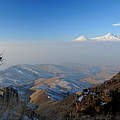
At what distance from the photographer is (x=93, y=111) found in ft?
47.8

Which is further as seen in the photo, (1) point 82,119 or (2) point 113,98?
(2) point 113,98

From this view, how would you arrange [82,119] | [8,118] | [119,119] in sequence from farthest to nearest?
[82,119], [8,118], [119,119]

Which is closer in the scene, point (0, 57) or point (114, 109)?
point (114, 109)

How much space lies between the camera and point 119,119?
7898mm

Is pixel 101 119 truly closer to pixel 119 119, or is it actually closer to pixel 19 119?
pixel 119 119

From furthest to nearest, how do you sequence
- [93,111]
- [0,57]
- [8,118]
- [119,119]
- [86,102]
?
[0,57]
[86,102]
[93,111]
[8,118]
[119,119]

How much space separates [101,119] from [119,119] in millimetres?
3424

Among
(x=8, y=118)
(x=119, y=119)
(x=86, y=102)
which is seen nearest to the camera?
(x=119, y=119)

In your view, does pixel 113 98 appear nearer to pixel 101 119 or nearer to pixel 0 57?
pixel 101 119

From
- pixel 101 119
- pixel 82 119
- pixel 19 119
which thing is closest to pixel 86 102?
pixel 82 119

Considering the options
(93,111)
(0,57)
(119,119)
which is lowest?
(93,111)

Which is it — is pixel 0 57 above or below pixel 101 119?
above

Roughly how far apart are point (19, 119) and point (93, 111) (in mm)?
7451

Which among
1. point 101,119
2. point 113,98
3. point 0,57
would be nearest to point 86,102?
point 113,98
